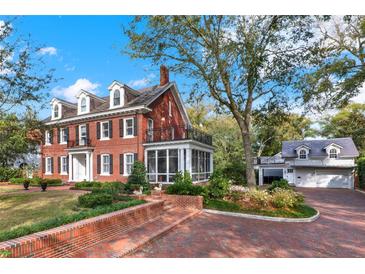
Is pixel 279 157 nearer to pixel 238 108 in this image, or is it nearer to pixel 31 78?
pixel 238 108

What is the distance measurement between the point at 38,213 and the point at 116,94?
9.52 m

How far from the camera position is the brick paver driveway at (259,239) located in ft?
15.5

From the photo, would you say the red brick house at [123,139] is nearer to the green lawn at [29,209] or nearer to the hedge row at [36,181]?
the hedge row at [36,181]

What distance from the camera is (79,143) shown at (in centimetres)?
1589

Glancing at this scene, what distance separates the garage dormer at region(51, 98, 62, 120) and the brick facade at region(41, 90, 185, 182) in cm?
112

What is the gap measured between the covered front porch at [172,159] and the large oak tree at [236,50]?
3.31m

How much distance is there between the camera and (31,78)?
26.8 feet

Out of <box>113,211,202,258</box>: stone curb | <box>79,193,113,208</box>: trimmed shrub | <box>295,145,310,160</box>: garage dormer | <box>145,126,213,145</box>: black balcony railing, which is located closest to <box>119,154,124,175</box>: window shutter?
<box>145,126,213,145</box>: black balcony railing

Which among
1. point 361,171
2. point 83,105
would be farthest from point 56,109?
point 361,171

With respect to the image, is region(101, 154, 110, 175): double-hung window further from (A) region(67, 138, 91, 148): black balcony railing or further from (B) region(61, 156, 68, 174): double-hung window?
(B) region(61, 156, 68, 174): double-hung window

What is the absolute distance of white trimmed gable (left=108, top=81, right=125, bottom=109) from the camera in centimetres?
1444

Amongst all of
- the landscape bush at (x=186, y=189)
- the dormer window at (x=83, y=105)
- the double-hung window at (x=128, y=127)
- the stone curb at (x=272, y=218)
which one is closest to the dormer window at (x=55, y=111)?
the dormer window at (x=83, y=105)

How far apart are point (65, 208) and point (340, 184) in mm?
21717
